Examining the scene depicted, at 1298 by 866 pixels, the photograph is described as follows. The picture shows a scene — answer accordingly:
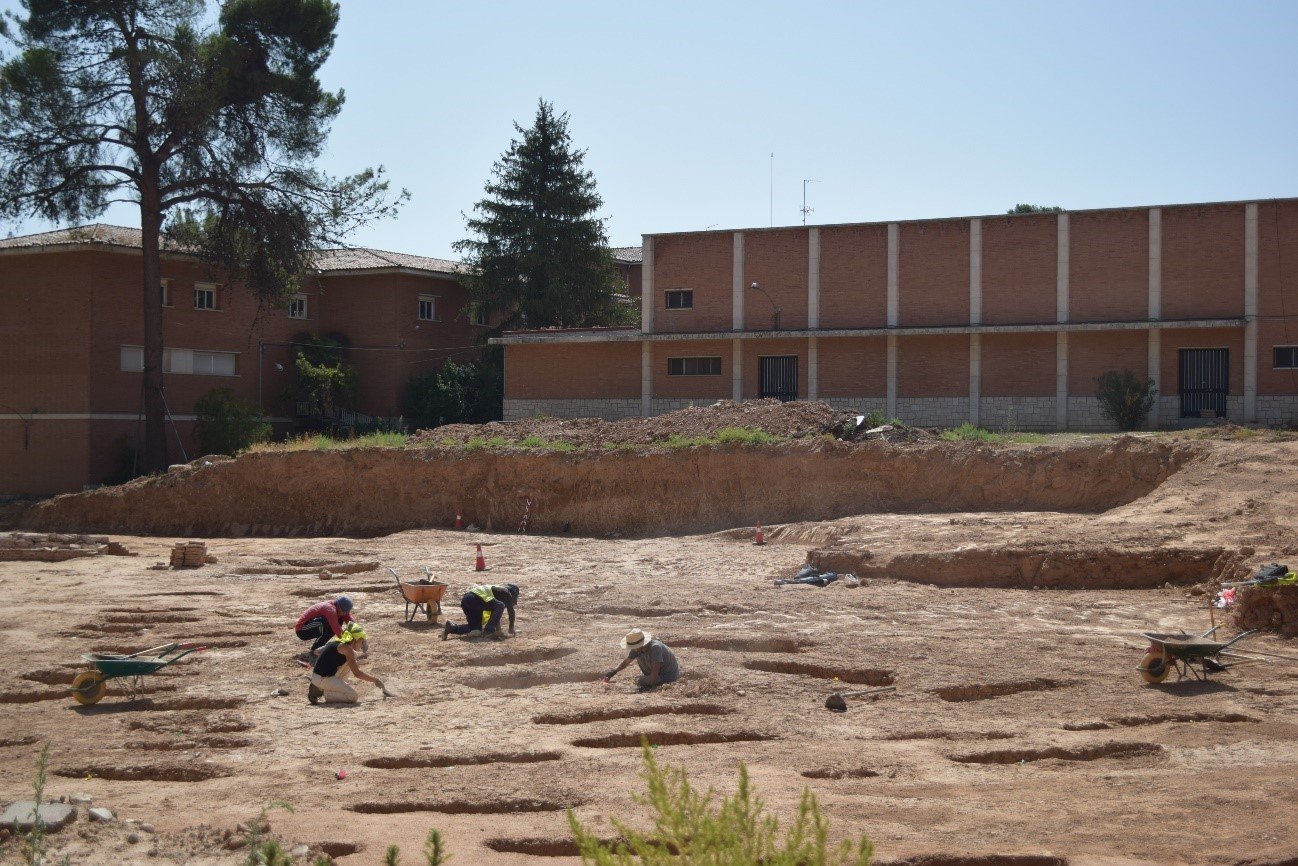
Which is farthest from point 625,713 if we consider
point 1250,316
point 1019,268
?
point 1250,316

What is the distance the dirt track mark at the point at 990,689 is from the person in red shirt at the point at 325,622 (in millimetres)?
6589

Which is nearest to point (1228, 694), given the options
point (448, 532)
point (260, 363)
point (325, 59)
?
point (448, 532)

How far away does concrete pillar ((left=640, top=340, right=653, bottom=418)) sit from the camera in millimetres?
38062

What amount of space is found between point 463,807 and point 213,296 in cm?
3527

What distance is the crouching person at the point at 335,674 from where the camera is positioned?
11445mm

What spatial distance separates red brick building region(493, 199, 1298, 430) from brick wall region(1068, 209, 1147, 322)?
0.14ft

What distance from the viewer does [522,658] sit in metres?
13.4

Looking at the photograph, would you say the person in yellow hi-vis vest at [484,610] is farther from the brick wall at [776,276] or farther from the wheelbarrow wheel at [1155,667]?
the brick wall at [776,276]

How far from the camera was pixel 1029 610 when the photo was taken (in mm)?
15359

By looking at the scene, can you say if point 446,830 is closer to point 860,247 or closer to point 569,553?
point 569,553

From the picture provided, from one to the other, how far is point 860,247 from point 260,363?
2128 centimetres

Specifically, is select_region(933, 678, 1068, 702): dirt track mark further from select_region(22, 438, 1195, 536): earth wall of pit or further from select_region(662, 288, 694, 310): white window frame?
select_region(662, 288, 694, 310): white window frame

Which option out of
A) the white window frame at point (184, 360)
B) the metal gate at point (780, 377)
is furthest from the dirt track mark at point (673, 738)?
the white window frame at point (184, 360)

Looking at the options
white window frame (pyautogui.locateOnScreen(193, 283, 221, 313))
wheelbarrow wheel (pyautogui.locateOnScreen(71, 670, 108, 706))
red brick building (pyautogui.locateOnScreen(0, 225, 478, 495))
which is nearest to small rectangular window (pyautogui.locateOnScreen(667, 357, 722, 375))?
red brick building (pyautogui.locateOnScreen(0, 225, 478, 495))
